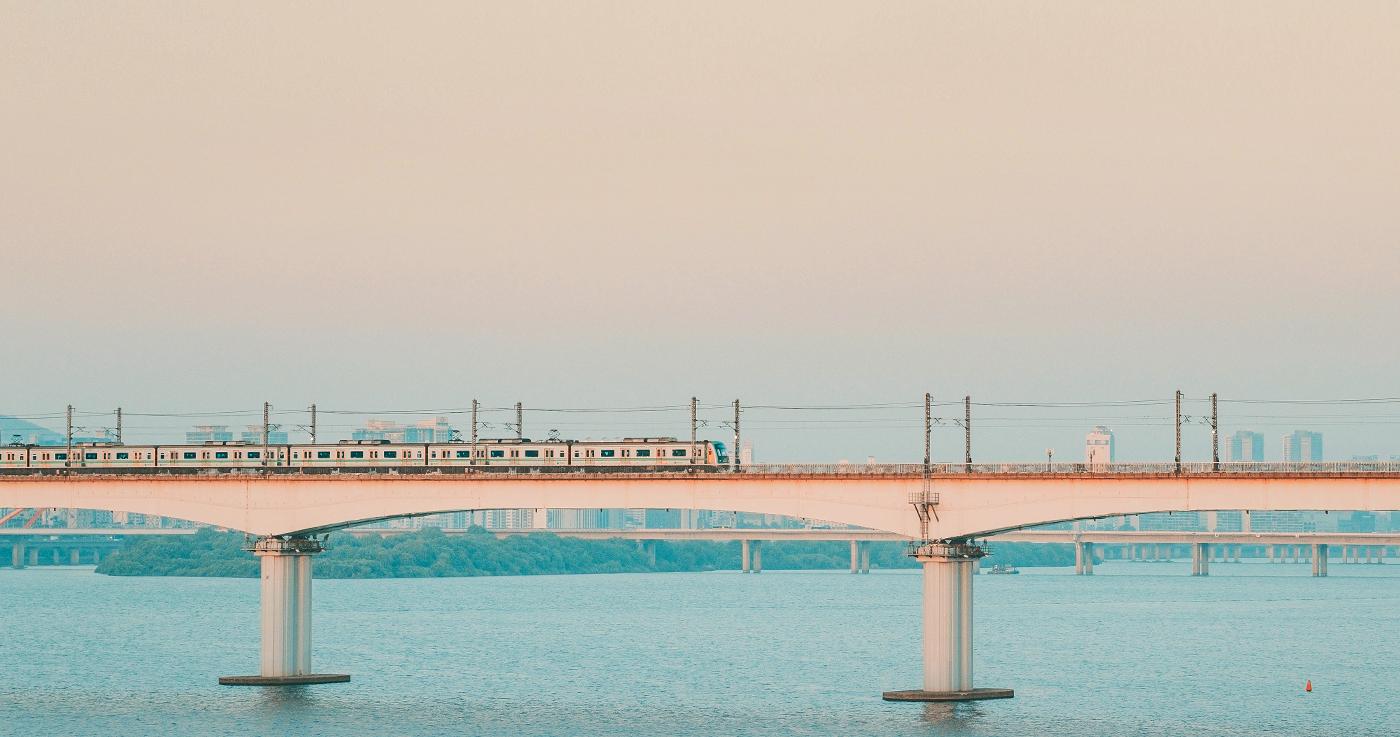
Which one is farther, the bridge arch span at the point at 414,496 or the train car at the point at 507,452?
the train car at the point at 507,452

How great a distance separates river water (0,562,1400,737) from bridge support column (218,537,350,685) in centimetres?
139

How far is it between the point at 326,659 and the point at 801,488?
44462 millimetres

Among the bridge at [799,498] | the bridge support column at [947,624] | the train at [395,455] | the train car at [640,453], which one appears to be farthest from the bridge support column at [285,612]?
the bridge support column at [947,624]

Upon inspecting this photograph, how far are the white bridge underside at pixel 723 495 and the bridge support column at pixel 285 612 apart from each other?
114cm

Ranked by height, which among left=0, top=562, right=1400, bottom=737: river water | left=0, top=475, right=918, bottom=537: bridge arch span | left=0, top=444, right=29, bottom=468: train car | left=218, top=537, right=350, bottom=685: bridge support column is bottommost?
left=0, top=562, right=1400, bottom=737: river water

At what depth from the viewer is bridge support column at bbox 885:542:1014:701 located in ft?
255

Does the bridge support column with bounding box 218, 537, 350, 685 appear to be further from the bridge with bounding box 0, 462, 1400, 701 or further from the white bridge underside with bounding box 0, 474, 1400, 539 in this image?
the white bridge underside with bounding box 0, 474, 1400, 539

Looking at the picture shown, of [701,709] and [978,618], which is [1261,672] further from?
[978,618]

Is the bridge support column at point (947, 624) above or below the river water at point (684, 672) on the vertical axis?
above

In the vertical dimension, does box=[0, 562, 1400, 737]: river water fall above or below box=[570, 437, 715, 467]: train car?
below

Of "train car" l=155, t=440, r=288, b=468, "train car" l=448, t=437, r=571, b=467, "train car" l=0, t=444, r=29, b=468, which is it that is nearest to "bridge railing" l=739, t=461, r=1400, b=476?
"train car" l=448, t=437, r=571, b=467

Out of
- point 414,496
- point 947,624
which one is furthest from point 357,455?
point 947,624

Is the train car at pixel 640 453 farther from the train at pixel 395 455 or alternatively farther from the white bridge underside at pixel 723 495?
the white bridge underside at pixel 723 495

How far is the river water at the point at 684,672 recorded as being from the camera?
7900 cm
